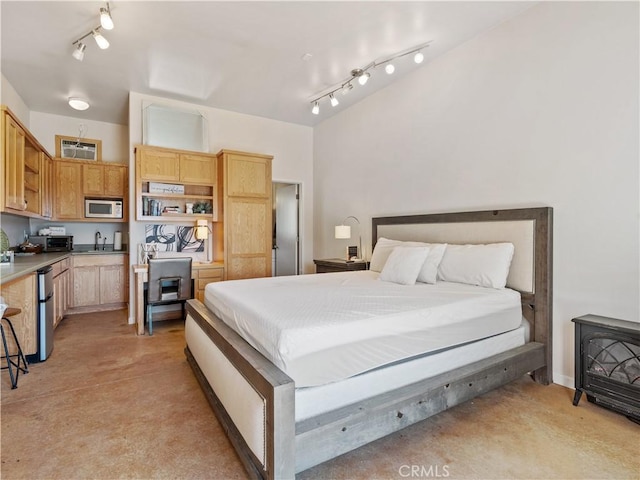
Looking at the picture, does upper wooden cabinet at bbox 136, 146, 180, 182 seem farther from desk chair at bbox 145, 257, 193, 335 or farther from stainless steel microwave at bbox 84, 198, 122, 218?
stainless steel microwave at bbox 84, 198, 122, 218

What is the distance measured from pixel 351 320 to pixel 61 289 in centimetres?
422

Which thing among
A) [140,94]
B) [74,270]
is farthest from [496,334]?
[74,270]

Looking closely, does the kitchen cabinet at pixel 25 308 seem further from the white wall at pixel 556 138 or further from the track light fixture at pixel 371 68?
the white wall at pixel 556 138

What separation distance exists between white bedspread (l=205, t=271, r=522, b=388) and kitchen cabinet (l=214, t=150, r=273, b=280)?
1787 millimetres

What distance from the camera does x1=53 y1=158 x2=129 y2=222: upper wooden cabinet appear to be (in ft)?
15.5

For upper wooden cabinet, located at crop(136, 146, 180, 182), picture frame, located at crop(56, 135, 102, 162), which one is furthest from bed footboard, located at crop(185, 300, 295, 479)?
picture frame, located at crop(56, 135, 102, 162)

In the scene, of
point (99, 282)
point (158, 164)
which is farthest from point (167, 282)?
point (99, 282)

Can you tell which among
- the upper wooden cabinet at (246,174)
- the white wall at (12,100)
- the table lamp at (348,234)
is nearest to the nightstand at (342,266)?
the table lamp at (348,234)

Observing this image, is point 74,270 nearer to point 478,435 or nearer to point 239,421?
point 239,421

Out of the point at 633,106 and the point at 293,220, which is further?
the point at 293,220

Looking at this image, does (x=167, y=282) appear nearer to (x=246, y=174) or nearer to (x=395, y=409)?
(x=246, y=174)

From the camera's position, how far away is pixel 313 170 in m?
5.66

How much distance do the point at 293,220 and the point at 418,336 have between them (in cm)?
413

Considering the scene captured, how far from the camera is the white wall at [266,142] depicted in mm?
4246
